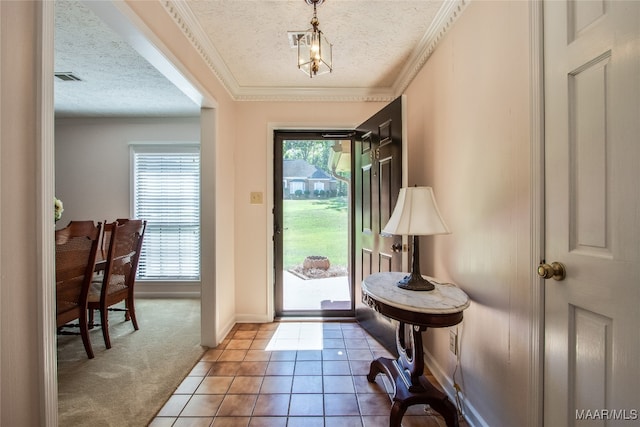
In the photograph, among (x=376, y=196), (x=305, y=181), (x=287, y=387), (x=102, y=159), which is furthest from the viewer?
(x=102, y=159)

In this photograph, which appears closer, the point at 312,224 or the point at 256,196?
the point at 256,196

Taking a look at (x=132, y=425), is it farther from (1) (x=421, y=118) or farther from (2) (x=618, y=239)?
(1) (x=421, y=118)

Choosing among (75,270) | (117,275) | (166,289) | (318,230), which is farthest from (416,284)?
(166,289)

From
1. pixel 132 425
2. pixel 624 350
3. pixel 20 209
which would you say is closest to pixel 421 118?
pixel 624 350

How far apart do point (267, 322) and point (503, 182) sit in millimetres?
2479

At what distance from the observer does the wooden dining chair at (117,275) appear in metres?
2.33

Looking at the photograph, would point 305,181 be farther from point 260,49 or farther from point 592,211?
point 592,211

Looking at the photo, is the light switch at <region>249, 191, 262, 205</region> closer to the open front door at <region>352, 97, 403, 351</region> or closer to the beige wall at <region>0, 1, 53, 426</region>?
the open front door at <region>352, 97, 403, 351</region>

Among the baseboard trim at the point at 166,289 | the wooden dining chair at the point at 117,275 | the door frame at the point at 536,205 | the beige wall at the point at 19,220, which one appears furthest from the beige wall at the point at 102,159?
the door frame at the point at 536,205

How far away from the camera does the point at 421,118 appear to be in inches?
85.7

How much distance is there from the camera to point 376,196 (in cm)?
240

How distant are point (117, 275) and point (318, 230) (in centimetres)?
204

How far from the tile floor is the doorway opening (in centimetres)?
61

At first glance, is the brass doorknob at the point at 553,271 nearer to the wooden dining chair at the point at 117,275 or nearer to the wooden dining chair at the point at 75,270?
the wooden dining chair at the point at 75,270
